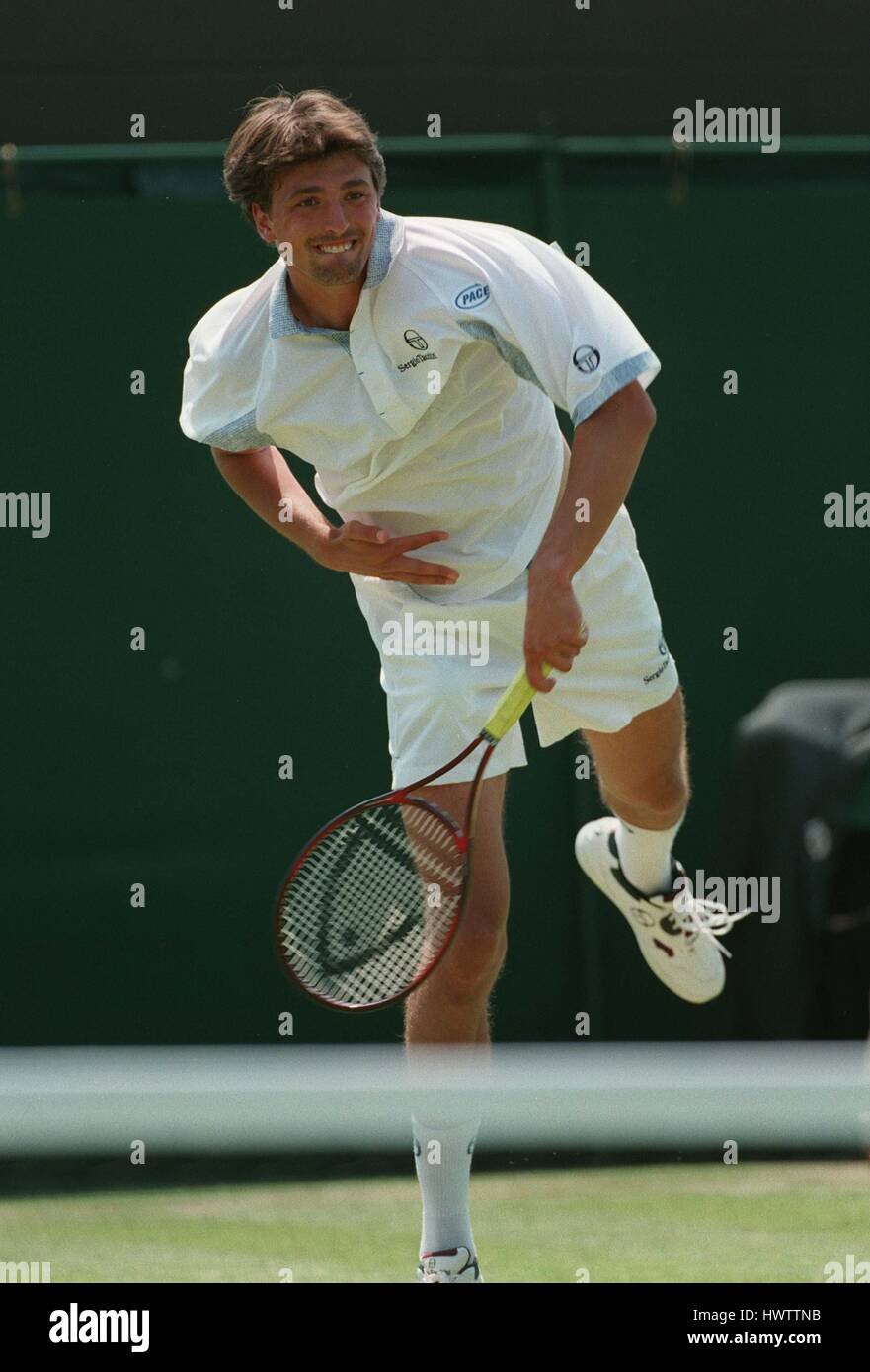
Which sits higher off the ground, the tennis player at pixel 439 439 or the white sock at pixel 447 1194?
the tennis player at pixel 439 439

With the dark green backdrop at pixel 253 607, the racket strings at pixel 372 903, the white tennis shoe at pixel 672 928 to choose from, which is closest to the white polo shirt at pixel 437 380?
the racket strings at pixel 372 903

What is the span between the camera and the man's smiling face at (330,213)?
123 inches

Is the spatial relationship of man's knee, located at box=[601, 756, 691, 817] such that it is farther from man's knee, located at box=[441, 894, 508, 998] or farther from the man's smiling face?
the man's smiling face

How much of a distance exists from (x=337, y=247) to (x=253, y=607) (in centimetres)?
219

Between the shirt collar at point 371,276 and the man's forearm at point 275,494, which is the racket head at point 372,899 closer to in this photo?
the man's forearm at point 275,494

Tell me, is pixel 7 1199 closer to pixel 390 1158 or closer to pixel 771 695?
pixel 390 1158

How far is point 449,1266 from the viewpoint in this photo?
124 inches

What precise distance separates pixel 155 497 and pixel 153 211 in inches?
28.3

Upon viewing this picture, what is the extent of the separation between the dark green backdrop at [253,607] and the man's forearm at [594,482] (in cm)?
219

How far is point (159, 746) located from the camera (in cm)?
525

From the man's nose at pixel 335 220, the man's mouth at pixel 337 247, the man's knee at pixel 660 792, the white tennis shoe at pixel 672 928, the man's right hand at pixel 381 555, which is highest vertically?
the man's nose at pixel 335 220

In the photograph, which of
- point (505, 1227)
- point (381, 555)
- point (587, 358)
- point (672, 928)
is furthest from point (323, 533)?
point (505, 1227)

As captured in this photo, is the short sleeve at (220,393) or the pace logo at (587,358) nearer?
the pace logo at (587,358)

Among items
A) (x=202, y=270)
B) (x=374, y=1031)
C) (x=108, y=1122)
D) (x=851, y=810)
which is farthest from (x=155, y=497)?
(x=108, y=1122)
